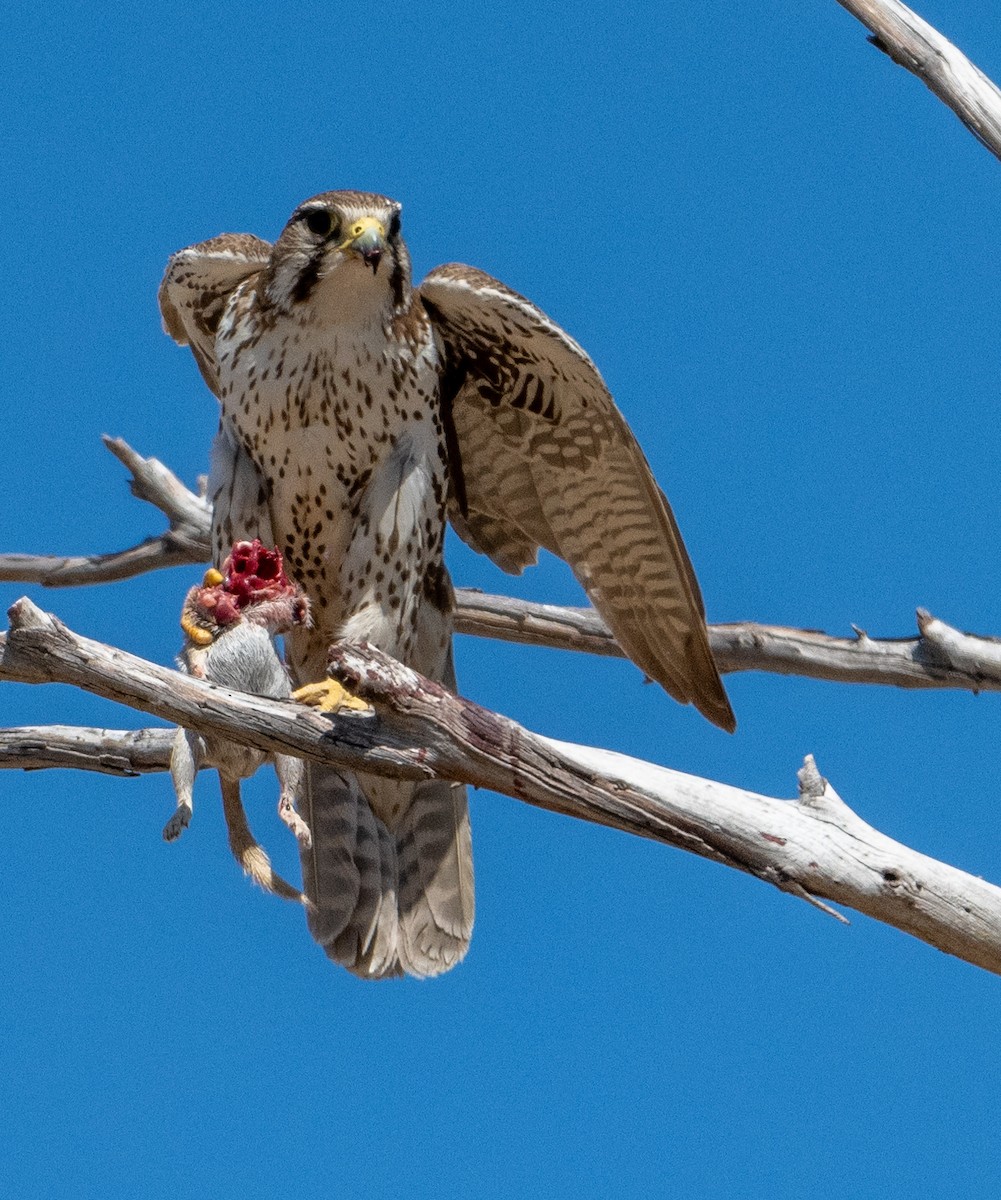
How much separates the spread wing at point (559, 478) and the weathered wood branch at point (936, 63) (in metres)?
1.44

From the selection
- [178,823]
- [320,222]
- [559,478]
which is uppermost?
[320,222]

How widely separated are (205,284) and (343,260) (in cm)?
103

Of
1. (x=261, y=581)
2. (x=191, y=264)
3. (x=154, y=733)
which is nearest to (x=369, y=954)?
(x=154, y=733)

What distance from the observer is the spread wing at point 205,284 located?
6051 mm

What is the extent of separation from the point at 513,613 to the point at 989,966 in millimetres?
2911

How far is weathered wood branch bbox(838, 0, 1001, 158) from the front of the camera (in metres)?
4.65

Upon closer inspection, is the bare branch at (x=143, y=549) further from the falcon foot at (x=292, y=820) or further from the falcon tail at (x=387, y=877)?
the falcon foot at (x=292, y=820)

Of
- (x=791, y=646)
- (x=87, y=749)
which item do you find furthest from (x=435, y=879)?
(x=791, y=646)

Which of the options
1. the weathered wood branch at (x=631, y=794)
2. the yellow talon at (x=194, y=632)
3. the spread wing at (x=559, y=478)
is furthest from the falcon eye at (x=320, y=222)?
the weathered wood branch at (x=631, y=794)

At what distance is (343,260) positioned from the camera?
5355mm

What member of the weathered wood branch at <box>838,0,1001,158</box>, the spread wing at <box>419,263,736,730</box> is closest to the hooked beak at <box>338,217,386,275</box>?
the spread wing at <box>419,263,736,730</box>

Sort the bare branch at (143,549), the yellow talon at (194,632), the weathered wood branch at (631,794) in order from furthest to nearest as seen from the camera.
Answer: the bare branch at (143,549) < the yellow talon at (194,632) < the weathered wood branch at (631,794)

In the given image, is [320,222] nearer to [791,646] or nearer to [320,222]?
[320,222]

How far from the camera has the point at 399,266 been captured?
5.52 meters
